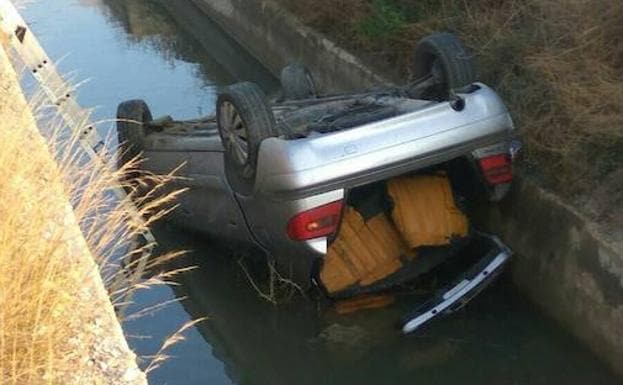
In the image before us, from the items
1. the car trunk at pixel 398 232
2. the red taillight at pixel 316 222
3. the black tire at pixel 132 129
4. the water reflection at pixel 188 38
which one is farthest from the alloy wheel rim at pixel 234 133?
the water reflection at pixel 188 38

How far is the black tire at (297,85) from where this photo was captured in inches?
290

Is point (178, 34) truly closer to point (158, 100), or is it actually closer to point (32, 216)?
point (158, 100)

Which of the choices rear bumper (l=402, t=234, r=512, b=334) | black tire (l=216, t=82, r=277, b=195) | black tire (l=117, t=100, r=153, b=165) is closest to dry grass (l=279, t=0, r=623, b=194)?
rear bumper (l=402, t=234, r=512, b=334)

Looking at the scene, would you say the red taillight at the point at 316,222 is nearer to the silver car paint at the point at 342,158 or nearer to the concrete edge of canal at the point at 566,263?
the silver car paint at the point at 342,158

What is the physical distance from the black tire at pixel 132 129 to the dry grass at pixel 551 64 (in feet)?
7.43

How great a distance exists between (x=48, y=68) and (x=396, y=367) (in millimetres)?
3177

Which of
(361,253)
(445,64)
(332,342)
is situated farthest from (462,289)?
(445,64)

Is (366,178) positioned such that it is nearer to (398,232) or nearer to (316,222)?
(316,222)

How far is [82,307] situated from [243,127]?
2.26 m

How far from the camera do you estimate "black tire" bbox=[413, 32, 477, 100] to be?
609 centimetres

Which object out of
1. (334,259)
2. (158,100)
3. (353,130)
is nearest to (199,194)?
(334,259)

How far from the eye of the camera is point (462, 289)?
576cm

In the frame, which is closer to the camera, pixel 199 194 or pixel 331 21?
pixel 199 194

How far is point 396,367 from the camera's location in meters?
5.73
